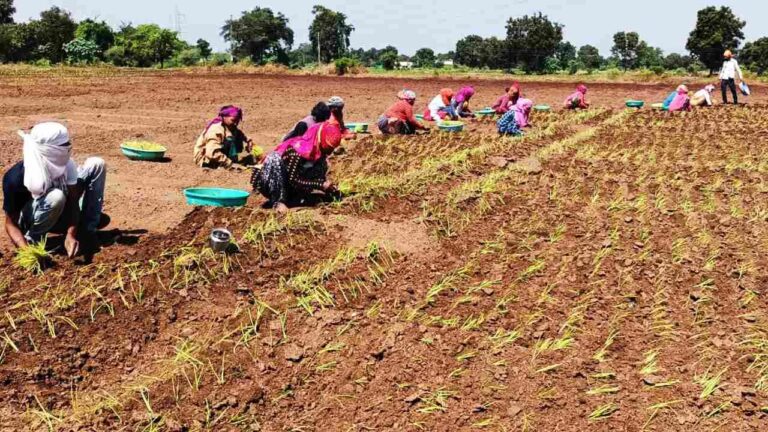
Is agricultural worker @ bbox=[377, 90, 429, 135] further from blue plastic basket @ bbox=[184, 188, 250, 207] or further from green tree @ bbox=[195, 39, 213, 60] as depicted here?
green tree @ bbox=[195, 39, 213, 60]

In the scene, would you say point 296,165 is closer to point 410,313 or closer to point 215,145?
point 215,145

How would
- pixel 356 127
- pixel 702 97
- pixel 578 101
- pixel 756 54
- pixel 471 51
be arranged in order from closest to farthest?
pixel 356 127 < pixel 578 101 < pixel 702 97 < pixel 756 54 < pixel 471 51

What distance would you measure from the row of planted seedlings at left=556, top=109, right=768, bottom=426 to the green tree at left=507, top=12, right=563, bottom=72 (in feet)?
142

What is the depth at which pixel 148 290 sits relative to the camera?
4.04 m

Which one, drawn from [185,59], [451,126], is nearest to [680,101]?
[451,126]

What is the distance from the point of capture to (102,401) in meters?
2.98

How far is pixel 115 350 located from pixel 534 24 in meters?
50.4

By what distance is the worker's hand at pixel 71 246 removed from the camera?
14.2ft

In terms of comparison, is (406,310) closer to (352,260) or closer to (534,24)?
(352,260)

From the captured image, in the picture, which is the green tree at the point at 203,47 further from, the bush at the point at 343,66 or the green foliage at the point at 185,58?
the bush at the point at 343,66

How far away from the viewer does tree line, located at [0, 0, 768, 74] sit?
1617 inches

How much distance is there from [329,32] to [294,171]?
64.7 meters

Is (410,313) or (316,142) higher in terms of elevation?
(316,142)

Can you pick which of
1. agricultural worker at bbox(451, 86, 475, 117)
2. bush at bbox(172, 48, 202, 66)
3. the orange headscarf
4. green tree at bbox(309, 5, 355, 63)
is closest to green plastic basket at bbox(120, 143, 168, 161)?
the orange headscarf
